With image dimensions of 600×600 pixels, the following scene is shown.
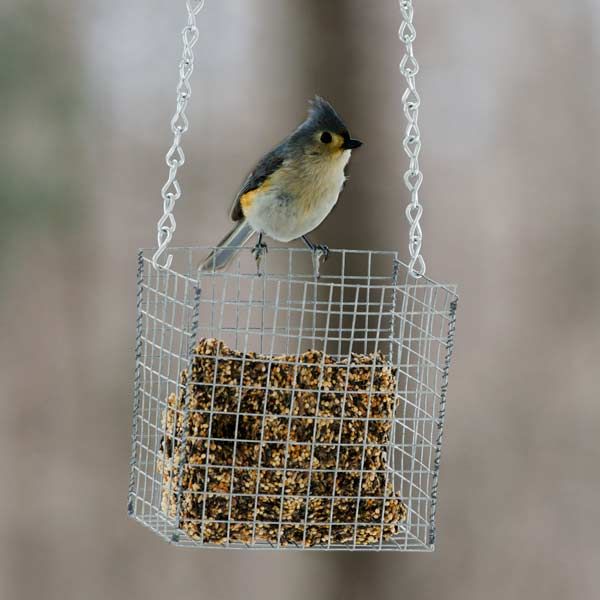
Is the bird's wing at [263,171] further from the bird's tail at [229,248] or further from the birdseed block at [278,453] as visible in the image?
the birdseed block at [278,453]

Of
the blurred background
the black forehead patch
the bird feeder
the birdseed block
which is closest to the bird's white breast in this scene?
the black forehead patch

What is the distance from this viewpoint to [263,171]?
351cm

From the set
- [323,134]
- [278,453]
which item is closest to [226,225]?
[323,134]

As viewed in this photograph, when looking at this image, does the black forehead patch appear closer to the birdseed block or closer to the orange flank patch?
the orange flank patch

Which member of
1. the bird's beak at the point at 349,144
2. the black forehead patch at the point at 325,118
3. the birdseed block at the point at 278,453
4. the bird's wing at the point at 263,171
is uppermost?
the black forehead patch at the point at 325,118

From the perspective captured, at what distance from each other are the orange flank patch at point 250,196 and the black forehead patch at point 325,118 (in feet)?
0.78

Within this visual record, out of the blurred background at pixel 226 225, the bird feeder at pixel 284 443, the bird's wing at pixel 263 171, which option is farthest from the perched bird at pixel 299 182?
the blurred background at pixel 226 225

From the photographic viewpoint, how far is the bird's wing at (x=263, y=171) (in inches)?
137

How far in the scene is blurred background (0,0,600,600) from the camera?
671 centimetres

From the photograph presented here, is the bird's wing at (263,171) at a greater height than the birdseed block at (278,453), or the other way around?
the bird's wing at (263,171)
